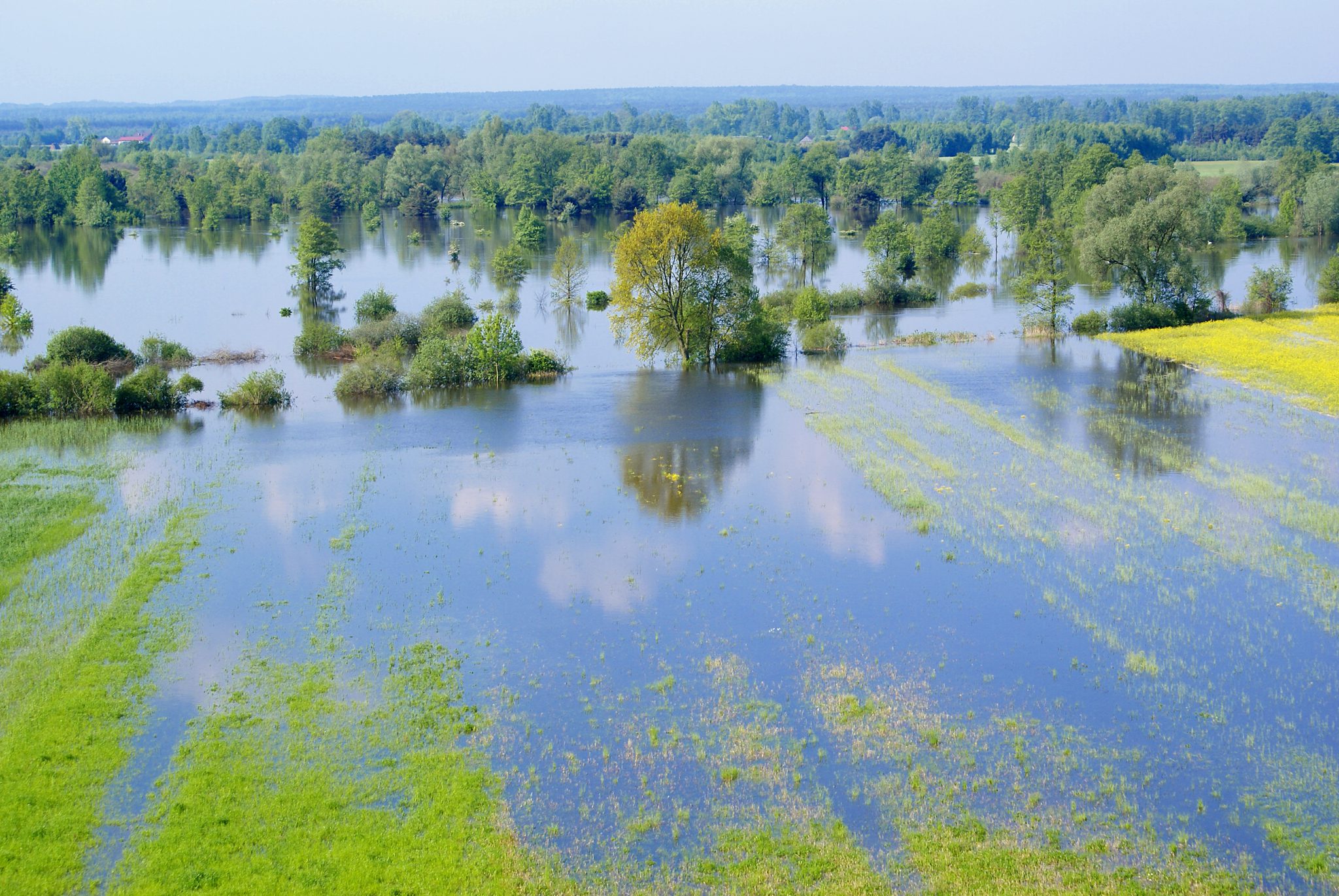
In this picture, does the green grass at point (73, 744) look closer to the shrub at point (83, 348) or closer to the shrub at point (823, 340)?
the shrub at point (83, 348)

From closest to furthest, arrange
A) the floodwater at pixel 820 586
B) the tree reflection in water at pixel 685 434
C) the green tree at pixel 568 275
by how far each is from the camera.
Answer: the floodwater at pixel 820 586
the tree reflection in water at pixel 685 434
the green tree at pixel 568 275

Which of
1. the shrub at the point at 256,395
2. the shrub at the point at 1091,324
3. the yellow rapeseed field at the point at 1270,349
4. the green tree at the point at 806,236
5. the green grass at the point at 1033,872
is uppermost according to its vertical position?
the green tree at the point at 806,236

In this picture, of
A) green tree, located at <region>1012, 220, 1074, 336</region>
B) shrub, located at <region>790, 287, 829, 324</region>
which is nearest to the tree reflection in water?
shrub, located at <region>790, 287, 829, 324</region>

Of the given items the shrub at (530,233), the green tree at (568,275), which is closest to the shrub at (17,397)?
the green tree at (568,275)

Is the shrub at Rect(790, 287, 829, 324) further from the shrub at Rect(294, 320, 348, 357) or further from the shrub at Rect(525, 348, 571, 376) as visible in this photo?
the shrub at Rect(294, 320, 348, 357)

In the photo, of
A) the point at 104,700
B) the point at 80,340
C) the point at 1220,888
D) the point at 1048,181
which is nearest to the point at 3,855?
the point at 104,700

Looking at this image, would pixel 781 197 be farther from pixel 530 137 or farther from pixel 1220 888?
pixel 1220 888

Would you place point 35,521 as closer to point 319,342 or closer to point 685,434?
point 685,434

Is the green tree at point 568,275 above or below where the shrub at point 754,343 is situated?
above
